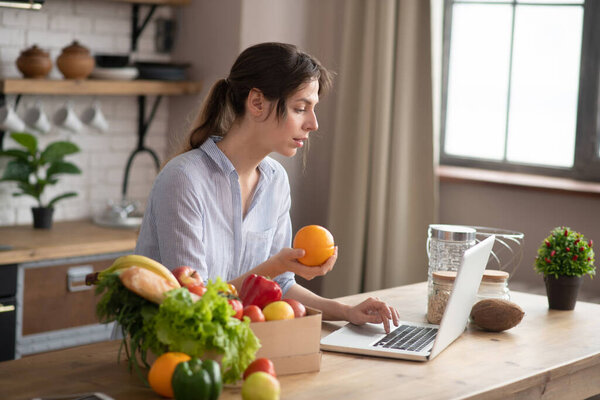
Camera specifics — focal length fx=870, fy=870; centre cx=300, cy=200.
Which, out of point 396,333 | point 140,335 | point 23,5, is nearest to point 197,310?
point 140,335

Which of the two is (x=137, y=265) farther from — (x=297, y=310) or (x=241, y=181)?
(x=241, y=181)

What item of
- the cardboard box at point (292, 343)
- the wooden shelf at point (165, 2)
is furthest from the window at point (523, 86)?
the cardboard box at point (292, 343)

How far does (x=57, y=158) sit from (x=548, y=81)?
2167mm

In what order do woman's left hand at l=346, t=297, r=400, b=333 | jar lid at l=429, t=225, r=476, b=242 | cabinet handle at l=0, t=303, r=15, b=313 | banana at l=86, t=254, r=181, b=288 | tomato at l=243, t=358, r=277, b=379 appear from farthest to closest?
cabinet handle at l=0, t=303, r=15, b=313, jar lid at l=429, t=225, r=476, b=242, woman's left hand at l=346, t=297, r=400, b=333, banana at l=86, t=254, r=181, b=288, tomato at l=243, t=358, r=277, b=379

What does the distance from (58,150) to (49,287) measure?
63 centimetres

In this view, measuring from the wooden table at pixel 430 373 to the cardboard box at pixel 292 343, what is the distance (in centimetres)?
2

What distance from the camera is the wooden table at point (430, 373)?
Answer: 169 cm

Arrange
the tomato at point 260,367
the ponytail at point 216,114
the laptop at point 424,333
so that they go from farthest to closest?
the ponytail at point 216,114 < the laptop at point 424,333 < the tomato at point 260,367

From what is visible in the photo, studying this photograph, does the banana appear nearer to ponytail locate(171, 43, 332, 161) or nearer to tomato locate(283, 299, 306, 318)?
tomato locate(283, 299, 306, 318)

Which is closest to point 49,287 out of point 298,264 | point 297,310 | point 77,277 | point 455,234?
point 77,277

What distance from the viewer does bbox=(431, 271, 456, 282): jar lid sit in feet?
7.22

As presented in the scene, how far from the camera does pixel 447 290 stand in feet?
7.25

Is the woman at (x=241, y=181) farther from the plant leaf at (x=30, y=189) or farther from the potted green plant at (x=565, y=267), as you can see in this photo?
the plant leaf at (x=30, y=189)

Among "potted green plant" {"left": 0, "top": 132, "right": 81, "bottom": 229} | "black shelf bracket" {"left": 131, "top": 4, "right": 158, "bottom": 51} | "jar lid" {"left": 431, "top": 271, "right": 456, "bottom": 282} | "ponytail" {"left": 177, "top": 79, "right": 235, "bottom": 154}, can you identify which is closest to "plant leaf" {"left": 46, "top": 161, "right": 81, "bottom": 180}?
"potted green plant" {"left": 0, "top": 132, "right": 81, "bottom": 229}
